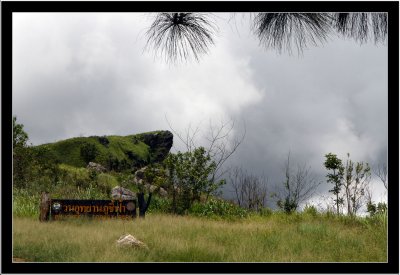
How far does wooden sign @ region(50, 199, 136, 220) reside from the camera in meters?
6.85

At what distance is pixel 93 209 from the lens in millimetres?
6902

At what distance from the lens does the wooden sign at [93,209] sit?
270 inches

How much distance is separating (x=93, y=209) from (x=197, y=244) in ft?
8.82

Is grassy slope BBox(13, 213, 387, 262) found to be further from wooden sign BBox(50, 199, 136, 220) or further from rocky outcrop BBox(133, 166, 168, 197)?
rocky outcrop BBox(133, 166, 168, 197)

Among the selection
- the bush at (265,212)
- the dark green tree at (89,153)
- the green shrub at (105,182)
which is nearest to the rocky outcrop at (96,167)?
the dark green tree at (89,153)

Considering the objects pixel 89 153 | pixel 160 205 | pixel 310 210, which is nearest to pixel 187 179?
pixel 160 205

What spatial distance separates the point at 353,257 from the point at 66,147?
10923mm

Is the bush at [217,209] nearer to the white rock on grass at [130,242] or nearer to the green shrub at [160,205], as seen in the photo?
the green shrub at [160,205]

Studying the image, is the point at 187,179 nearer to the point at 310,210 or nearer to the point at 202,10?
the point at 310,210

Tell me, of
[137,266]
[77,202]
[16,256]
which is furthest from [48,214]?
[137,266]

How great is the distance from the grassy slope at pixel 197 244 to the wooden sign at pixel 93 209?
0.64 metres

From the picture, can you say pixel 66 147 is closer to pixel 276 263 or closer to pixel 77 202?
pixel 77 202

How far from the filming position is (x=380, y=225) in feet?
19.6

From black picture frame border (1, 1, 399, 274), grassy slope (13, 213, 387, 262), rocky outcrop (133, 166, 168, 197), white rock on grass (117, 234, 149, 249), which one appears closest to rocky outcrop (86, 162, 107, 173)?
rocky outcrop (133, 166, 168, 197)
